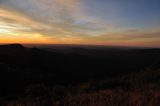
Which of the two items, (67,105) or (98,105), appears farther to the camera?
(67,105)

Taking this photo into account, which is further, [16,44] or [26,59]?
[16,44]

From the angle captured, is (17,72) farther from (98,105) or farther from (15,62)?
(98,105)

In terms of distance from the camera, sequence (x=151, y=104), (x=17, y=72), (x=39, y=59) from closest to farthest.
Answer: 1. (x=151, y=104)
2. (x=17, y=72)
3. (x=39, y=59)

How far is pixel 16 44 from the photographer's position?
73188 mm

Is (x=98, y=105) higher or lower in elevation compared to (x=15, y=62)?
higher

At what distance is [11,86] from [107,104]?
26870 mm

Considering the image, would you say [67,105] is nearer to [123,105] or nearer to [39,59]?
[123,105]

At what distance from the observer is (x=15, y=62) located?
48.3 m

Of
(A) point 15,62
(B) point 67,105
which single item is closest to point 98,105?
(B) point 67,105

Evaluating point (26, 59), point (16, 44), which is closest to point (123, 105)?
point (26, 59)

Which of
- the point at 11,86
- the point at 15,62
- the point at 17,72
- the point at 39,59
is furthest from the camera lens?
the point at 39,59

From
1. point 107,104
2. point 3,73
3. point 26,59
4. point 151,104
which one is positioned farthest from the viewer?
point 26,59

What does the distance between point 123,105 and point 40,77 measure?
33.0m

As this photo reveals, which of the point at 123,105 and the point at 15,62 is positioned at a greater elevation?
the point at 123,105
